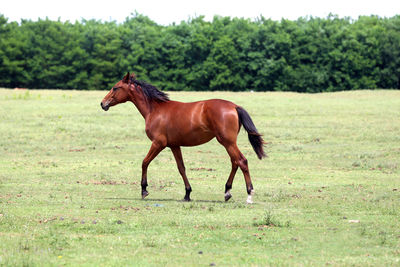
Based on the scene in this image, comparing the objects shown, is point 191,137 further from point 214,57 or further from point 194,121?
point 214,57

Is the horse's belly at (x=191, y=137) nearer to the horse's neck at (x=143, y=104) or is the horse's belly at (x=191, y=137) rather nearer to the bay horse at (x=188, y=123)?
the bay horse at (x=188, y=123)

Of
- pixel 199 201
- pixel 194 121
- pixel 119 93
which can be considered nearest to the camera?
pixel 194 121

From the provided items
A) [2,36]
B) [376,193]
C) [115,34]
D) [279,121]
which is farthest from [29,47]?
[376,193]

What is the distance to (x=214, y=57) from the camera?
86438 mm

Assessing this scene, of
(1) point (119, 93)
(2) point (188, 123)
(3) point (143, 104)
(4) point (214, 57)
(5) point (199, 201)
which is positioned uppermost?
(4) point (214, 57)

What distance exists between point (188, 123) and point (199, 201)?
67.6 inches

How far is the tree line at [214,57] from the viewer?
272ft

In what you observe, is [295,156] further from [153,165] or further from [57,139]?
[57,139]

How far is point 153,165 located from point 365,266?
46.1ft

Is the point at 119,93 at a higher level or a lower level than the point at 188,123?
higher

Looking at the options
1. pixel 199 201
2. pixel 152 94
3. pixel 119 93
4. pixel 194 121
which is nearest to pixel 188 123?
pixel 194 121

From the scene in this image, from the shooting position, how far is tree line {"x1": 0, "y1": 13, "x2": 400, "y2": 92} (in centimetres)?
8288

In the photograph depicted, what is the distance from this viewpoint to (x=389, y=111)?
38.8m

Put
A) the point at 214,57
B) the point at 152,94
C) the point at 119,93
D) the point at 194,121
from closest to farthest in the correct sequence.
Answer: the point at 194,121
the point at 152,94
the point at 119,93
the point at 214,57
